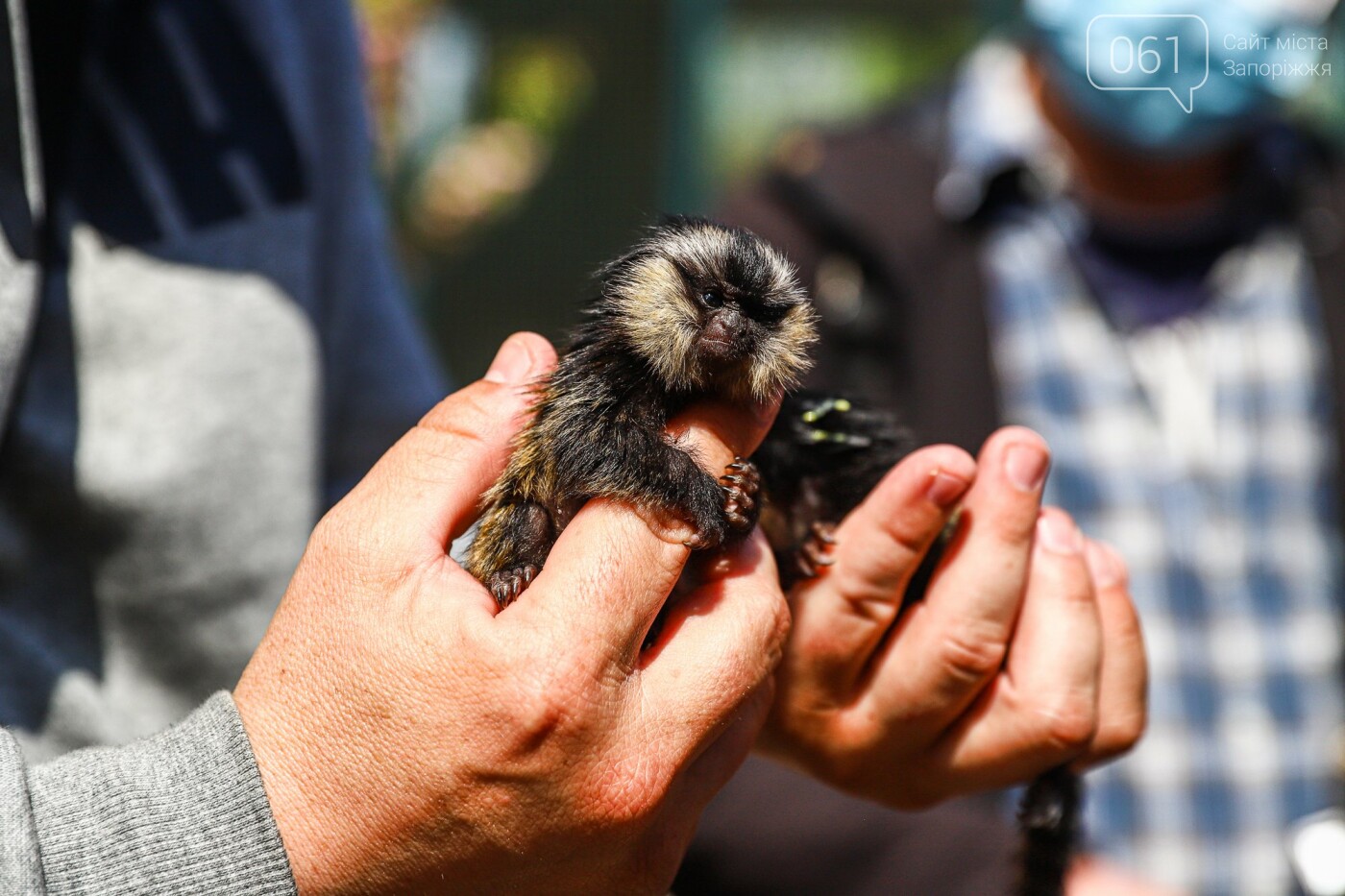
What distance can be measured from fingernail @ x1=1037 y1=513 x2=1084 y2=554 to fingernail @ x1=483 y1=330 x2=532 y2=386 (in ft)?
4.12

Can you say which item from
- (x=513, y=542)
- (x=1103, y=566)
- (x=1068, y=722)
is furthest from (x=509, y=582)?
(x=1103, y=566)

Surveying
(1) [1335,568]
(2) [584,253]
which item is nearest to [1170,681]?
(1) [1335,568]

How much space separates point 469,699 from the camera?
1731 millimetres

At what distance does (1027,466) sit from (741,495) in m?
0.73

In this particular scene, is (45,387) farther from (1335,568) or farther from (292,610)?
(1335,568)

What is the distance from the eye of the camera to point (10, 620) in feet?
7.25

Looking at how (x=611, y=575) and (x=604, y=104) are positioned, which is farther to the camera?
(x=604, y=104)

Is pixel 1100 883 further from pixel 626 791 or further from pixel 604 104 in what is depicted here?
pixel 604 104

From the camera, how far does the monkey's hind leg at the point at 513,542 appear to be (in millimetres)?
2207

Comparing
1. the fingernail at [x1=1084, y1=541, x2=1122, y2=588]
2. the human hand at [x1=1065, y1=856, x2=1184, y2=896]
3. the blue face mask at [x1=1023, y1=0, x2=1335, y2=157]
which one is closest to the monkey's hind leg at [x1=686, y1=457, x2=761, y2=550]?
the fingernail at [x1=1084, y1=541, x2=1122, y2=588]

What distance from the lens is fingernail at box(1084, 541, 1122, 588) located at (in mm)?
2693

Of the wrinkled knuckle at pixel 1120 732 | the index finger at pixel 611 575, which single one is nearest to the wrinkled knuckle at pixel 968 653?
the wrinkled knuckle at pixel 1120 732

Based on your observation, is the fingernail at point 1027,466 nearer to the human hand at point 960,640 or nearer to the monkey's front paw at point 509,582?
the human hand at point 960,640

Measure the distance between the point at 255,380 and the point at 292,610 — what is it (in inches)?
36.8
